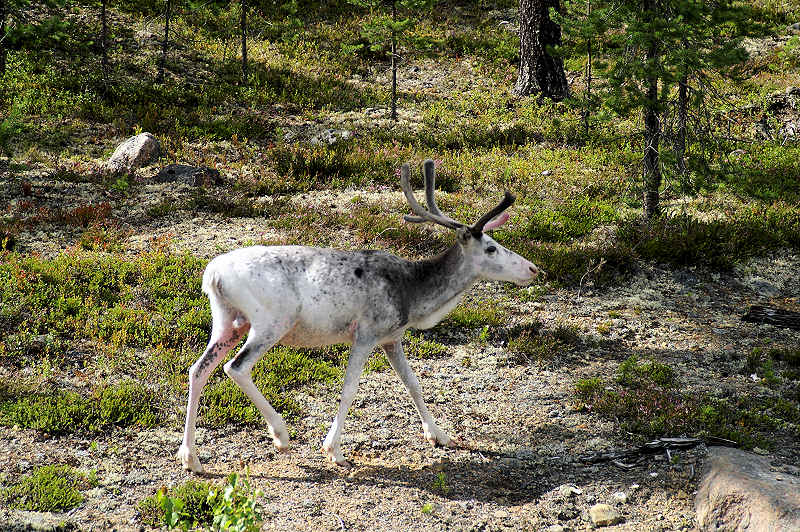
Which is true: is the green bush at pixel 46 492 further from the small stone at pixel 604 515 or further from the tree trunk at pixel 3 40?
the tree trunk at pixel 3 40

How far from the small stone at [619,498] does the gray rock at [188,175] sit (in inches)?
443

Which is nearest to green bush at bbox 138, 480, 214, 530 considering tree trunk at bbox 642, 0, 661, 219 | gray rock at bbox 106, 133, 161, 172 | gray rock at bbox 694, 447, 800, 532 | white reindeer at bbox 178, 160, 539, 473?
white reindeer at bbox 178, 160, 539, 473

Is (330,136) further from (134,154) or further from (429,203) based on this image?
(429,203)

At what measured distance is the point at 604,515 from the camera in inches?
268

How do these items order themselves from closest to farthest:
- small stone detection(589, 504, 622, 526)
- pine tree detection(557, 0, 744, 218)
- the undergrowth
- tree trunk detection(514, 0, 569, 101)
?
small stone detection(589, 504, 622, 526), the undergrowth, pine tree detection(557, 0, 744, 218), tree trunk detection(514, 0, 569, 101)

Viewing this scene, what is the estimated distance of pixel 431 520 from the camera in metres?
6.80

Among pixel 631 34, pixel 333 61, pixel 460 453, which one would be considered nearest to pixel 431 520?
pixel 460 453

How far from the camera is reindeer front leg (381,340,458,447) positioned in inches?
317

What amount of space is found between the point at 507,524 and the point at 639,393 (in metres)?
3.20

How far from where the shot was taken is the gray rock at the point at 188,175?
15.6m

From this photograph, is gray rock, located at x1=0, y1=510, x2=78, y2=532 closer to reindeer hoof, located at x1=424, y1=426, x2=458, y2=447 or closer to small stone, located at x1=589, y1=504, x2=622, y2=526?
reindeer hoof, located at x1=424, y1=426, x2=458, y2=447

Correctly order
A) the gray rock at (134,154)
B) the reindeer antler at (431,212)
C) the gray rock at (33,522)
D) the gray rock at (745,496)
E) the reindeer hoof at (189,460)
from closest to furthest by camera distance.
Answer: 1. the gray rock at (745,496)
2. the gray rock at (33,522)
3. the reindeer hoof at (189,460)
4. the reindeer antler at (431,212)
5. the gray rock at (134,154)

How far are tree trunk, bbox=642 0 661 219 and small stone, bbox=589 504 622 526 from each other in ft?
26.7

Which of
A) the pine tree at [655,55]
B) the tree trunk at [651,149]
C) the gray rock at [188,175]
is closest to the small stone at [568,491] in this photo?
the pine tree at [655,55]
